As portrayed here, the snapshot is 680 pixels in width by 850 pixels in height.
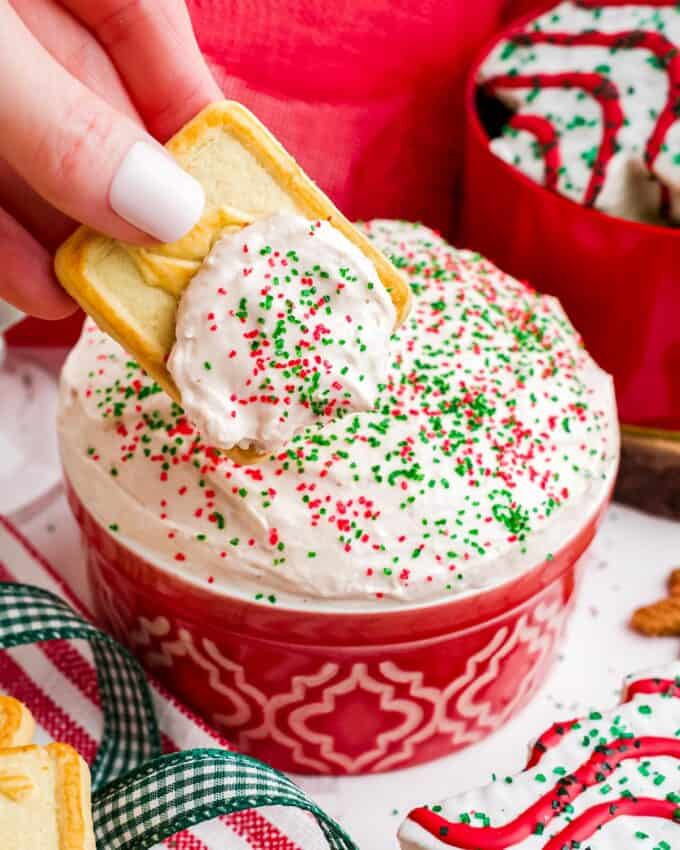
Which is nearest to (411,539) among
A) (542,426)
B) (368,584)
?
(368,584)

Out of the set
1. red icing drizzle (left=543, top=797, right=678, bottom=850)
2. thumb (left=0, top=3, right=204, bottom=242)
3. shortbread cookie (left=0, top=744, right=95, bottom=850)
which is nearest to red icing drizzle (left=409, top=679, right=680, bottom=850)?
red icing drizzle (left=543, top=797, right=678, bottom=850)

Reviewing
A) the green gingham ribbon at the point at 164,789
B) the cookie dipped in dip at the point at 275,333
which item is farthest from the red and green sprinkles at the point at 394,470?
the green gingham ribbon at the point at 164,789

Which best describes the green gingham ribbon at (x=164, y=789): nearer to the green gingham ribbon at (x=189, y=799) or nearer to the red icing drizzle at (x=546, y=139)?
the green gingham ribbon at (x=189, y=799)

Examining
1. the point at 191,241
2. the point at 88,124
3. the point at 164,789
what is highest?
the point at 88,124

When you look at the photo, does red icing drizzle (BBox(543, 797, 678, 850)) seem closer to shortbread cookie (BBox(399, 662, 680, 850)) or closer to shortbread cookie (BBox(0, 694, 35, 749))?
shortbread cookie (BBox(399, 662, 680, 850))

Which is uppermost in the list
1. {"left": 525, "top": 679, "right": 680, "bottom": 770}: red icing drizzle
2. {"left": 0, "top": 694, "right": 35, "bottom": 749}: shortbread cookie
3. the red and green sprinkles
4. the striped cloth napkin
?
the red and green sprinkles

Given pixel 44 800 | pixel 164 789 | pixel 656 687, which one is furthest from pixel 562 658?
pixel 44 800

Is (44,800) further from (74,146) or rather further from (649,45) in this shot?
(649,45)
